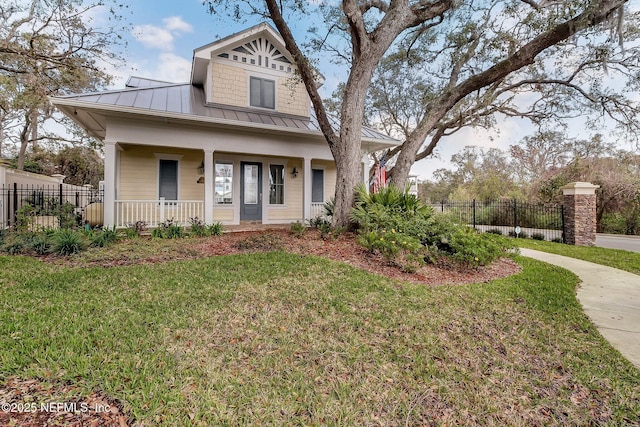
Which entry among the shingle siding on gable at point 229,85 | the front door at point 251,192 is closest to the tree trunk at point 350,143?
the front door at point 251,192

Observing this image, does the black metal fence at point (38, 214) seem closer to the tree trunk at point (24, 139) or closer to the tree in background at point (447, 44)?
the tree in background at point (447, 44)

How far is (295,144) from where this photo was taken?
10.2 meters

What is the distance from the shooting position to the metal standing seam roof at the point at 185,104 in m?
7.87

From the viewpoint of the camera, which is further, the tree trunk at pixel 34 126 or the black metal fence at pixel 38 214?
the tree trunk at pixel 34 126

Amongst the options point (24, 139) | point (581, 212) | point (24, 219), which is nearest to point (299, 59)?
point (24, 219)

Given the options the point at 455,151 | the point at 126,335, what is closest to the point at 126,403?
the point at 126,335

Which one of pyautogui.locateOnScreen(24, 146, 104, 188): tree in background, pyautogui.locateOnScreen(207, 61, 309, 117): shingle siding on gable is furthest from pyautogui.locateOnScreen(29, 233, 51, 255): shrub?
pyautogui.locateOnScreen(24, 146, 104, 188): tree in background

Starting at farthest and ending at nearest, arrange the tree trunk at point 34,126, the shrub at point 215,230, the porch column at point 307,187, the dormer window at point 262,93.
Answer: the tree trunk at point 34,126
the dormer window at point 262,93
the porch column at point 307,187
the shrub at point 215,230

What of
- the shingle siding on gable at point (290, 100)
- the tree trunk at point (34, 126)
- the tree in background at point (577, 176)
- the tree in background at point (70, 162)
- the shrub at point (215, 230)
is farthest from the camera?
the tree in background at point (70, 162)

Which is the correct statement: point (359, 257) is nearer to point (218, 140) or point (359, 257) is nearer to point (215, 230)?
point (215, 230)

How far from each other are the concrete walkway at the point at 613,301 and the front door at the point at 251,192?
9.02 m

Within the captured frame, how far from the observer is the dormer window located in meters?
10.7

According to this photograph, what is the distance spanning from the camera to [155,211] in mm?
8867

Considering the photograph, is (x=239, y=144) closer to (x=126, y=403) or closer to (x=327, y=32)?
(x=327, y=32)
